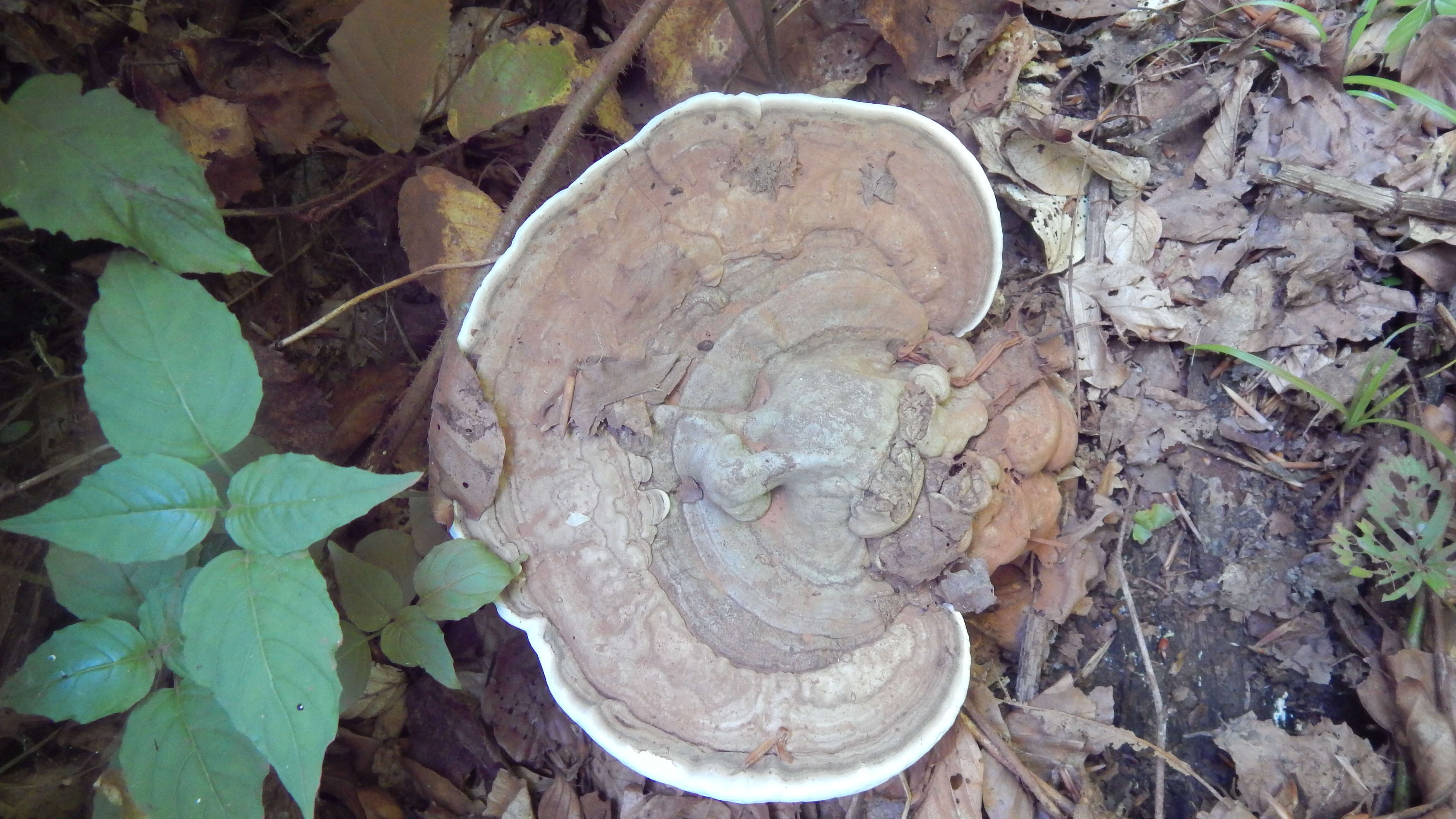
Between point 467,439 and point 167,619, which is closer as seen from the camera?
point 167,619

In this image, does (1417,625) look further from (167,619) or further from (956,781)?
(167,619)

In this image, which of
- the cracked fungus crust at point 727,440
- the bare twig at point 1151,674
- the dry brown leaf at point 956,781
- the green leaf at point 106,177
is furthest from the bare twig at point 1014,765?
the green leaf at point 106,177

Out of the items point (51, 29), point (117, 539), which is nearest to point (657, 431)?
point (117, 539)

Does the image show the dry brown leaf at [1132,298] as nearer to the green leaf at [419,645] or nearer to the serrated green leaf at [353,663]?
the green leaf at [419,645]

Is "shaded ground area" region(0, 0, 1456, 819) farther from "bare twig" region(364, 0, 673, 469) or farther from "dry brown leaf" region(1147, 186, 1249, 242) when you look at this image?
"bare twig" region(364, 0, 673, 469)

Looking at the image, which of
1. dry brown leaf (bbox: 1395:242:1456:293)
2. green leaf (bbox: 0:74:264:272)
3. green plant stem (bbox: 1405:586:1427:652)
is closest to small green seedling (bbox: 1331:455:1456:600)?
green plant stem (bbox: 1405:586:1427:652)

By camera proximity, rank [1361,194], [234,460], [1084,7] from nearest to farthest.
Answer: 1. [234,460]
2. [1361,194]
3. [1084,7]

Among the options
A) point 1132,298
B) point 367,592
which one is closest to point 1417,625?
point 1132,298
